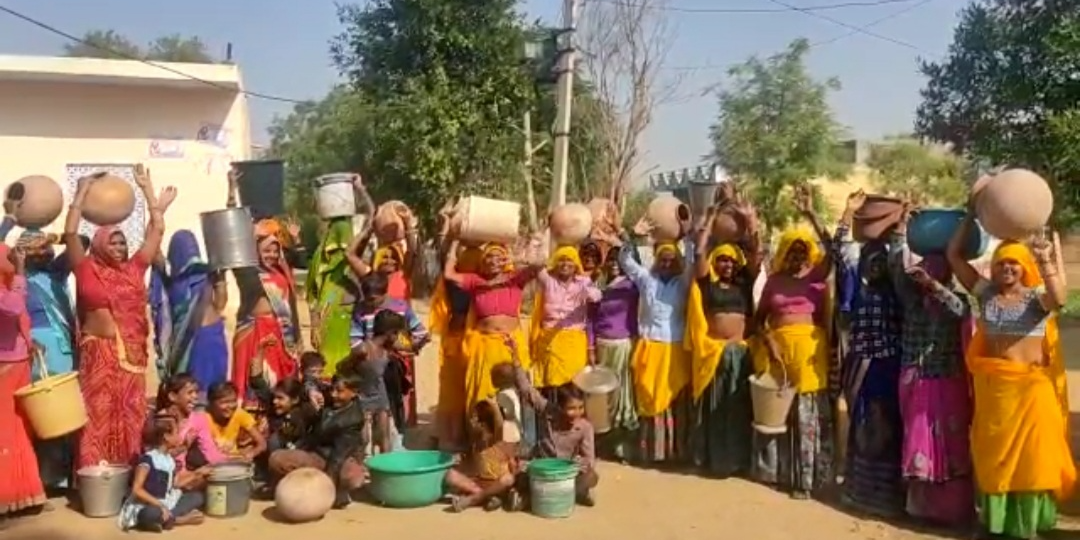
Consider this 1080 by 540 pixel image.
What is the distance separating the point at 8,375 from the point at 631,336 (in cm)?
350

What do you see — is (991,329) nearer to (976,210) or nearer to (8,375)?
(976,210)

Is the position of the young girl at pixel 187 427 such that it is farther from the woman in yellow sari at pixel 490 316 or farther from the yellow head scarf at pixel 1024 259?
the yellow head scarf at pixel 1024 259

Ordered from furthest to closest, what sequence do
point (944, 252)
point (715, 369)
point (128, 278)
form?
point (715, 369) → point (128, 278) → point (944, 252)

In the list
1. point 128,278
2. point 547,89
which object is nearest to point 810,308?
point 128,278

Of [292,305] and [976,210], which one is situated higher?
[976,210]

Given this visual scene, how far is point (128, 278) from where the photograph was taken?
6238mm

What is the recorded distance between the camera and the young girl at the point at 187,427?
5.99m

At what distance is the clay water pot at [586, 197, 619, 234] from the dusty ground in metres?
1.89

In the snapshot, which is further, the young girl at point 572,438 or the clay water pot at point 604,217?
the clay water pot at point 604,217

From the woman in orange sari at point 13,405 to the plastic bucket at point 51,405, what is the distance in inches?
2.6

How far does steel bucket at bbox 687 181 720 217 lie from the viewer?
689 cm

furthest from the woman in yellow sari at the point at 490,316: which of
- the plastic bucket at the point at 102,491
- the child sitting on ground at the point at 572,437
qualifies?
the plastic bucket at the point at 102,491

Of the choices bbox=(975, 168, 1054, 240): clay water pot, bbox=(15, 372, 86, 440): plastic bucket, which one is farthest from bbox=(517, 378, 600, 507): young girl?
bbox=(15, 372, 86, 440): plastic bucket

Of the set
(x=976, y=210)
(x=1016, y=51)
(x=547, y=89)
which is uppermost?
(x=547, y=89)
